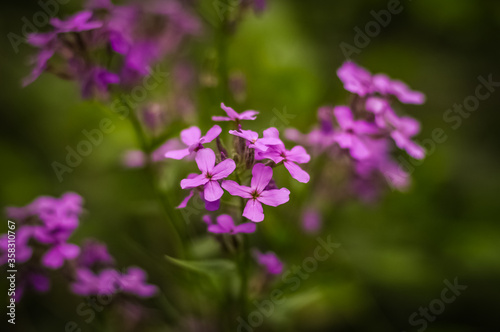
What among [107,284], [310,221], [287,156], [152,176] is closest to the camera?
[287,156]

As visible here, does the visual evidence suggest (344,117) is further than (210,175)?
Yes

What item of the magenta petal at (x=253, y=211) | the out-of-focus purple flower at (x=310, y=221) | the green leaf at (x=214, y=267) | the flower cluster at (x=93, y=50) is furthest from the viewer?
the out-of-focus purple flower at (x=310, y=221)

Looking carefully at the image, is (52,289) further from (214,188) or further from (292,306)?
(214,188)

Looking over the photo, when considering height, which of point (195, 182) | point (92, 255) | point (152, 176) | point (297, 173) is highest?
point (297, 173)

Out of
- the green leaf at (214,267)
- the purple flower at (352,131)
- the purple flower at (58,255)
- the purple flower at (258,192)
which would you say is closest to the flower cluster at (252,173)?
the purple flower at (258,192)

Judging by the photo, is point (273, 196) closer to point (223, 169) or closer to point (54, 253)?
point (223, 169)

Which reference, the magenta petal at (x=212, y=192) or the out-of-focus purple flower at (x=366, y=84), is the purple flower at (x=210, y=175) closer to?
the magenta petal at (x=212, y=192)

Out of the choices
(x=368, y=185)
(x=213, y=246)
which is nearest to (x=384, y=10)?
(x=368, y=185)

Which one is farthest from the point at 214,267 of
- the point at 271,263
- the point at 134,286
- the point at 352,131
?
the point at 352,131
